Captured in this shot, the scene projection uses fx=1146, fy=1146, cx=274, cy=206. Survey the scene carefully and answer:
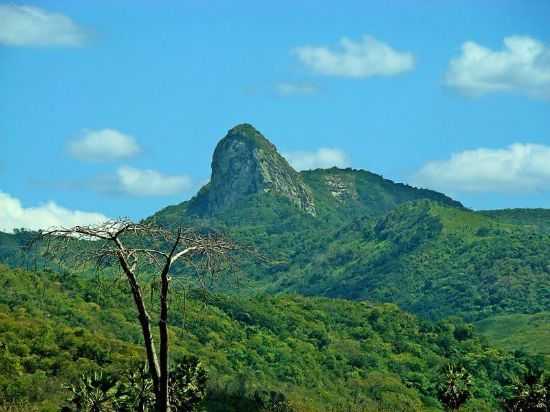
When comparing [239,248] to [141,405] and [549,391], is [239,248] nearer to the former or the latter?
[141,405]

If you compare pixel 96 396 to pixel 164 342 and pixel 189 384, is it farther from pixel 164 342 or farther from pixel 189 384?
pixel 164 342

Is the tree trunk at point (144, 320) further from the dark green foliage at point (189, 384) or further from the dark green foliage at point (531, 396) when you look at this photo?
the dark green foliage at point (531, 396)

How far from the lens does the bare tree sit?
21328 millimetres

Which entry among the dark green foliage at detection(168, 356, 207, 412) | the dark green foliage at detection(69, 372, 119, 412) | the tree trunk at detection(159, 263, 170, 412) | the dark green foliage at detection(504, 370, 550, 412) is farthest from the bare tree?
the dark green foliage at detection(504, 370, 550, 412)

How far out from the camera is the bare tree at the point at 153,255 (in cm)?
2133

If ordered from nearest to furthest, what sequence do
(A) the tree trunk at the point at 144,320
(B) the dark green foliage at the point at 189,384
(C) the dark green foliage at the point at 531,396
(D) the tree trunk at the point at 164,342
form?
1. (D) the tree trunk at the point at 164,342
2. (A) the tree trunk at the point at 144,320
3. (B) the dark green foliage at the point at 189,384
4. (C) the dark green foliage at the point at 531,396

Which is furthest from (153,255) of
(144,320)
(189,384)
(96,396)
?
(189,384)

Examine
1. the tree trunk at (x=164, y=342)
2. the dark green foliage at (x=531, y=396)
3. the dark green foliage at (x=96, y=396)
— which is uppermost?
the tree trunk at (x=164, y=342)

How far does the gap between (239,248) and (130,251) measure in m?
2.08

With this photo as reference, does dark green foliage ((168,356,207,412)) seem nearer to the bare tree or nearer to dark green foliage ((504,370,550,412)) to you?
dark green foliage ((504,370,550,412))

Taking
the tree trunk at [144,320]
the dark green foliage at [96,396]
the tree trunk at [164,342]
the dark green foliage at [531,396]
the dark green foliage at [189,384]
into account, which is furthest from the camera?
the dark green foliage at [531,396]

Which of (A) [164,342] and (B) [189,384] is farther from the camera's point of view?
(B) [189,384]

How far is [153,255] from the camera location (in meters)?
22.0

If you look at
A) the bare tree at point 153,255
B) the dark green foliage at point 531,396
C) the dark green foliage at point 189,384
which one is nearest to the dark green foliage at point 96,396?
the dark green foliage at point 189,384
